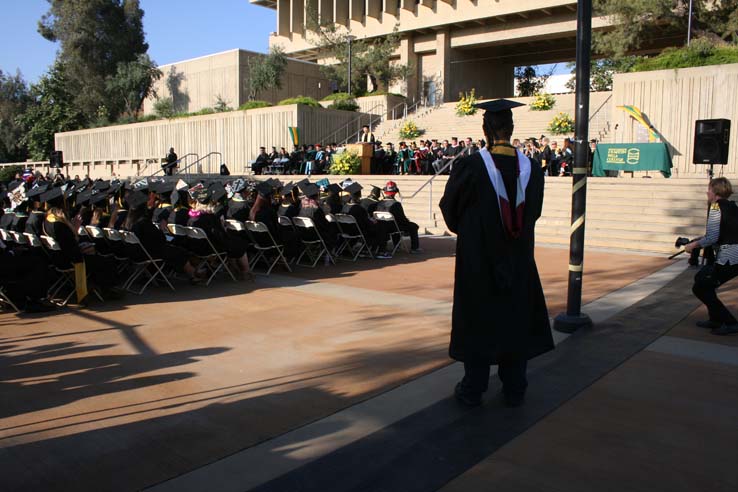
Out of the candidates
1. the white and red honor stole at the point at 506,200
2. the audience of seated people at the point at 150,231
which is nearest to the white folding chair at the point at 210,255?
the audience of seated people at the point at 150,231

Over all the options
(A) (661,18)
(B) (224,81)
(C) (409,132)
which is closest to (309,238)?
(C) (409,132)

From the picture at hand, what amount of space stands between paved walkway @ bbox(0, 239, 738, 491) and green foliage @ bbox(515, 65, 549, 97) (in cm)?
4499

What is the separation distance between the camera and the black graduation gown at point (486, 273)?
407 cm

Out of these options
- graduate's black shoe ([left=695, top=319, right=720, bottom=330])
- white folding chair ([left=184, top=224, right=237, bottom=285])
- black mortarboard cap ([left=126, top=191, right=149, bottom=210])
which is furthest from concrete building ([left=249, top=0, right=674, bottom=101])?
black mortarboard cap ([left=126, top=191, right=149, bottom=210])

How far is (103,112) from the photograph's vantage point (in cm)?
4516

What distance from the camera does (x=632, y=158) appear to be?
57.2ft

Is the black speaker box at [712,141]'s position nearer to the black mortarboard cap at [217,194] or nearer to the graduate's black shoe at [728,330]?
the graduate's black shoe at [728,330]

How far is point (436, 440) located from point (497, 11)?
1463 inches


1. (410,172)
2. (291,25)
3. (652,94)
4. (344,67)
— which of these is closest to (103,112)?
A: (291,25)

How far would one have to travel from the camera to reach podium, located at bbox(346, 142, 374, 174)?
23.1 metres

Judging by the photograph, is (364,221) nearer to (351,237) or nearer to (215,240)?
(351,237)

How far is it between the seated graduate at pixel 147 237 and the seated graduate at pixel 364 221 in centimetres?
356

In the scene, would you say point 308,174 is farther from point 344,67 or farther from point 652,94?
point 344,67

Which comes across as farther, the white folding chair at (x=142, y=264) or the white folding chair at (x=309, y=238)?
the white folding chair at (x=309, y=238)
